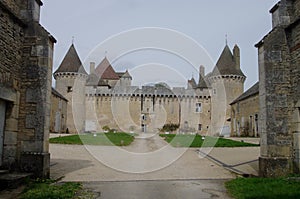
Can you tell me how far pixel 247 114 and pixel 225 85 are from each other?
906 cm

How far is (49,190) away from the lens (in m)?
5.80

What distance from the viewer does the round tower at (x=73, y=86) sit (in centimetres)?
3653

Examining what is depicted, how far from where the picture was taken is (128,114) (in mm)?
40000

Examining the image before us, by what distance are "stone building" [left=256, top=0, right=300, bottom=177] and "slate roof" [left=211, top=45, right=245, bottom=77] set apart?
93.7ft

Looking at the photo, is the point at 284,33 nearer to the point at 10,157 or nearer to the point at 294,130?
the point at 294,130

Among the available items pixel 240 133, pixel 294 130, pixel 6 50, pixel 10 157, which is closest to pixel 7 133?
pixel 10 157

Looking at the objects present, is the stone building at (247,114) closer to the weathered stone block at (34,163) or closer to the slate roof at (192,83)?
the slate roof at (192,83)

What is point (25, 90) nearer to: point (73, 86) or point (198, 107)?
point (73, 86)

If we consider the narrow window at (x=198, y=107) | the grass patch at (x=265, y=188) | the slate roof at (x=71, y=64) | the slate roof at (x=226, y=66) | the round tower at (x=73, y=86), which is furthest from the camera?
the narrow window at (x=198, y=107)

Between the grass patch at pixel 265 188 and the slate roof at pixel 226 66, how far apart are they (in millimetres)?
30045

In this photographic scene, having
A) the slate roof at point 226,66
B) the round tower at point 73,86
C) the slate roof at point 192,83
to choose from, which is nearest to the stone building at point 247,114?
the slate roof at point 226,66

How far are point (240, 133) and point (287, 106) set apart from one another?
75.1ft

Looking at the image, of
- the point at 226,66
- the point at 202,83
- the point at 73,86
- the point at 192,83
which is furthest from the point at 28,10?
the point at 192,83

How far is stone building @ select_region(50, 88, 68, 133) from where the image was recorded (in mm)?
27788
